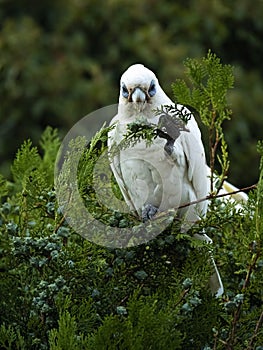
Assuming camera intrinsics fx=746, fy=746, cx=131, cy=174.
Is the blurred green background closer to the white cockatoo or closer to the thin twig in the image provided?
the white cockatoo

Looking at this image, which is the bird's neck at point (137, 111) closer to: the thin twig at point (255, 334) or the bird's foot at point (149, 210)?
the bird's foot at point (149, 210)

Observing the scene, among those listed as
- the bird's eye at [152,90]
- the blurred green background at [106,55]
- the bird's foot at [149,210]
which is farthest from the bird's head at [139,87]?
the blurred green background at [106,55]

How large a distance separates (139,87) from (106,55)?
1893mm

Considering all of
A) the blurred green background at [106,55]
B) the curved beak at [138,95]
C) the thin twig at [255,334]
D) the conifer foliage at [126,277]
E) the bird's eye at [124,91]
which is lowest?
the thin twig at [255,334]

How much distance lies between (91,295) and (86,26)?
2.20 meters

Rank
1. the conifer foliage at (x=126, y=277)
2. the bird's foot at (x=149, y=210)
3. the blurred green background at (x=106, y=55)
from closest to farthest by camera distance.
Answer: the conifer foliage at (x=126, y=277) → the bird's foot at (x=149, y=210) → the blurred green background at (x=106, y=55)

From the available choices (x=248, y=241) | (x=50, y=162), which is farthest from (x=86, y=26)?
(x=248, y=241)

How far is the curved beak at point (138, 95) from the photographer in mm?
1045

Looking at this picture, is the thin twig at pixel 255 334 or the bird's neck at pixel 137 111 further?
the bird's neck at pixel 137 111

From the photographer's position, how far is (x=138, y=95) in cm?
104

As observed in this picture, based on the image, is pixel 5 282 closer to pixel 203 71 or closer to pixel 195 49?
pixel 203 71

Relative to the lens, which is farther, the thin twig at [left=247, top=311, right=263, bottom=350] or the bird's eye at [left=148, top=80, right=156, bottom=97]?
the bird's eye at [left=148, top=80, right=156, bottom=97]

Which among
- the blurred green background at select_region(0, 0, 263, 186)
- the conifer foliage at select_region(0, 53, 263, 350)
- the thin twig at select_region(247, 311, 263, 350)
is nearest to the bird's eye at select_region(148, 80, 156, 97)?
the conifer foliage at select_region(0, 53, 263, 350)

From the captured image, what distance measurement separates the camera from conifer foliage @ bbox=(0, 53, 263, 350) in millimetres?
817
